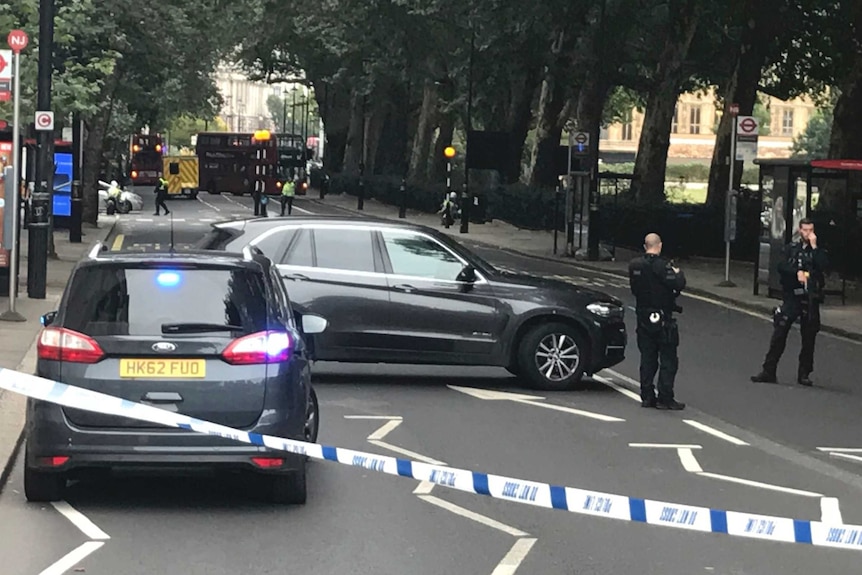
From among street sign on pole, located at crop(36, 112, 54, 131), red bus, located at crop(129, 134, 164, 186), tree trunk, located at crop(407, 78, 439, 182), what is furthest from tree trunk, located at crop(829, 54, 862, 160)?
red bus, located at crop(129, 134, 164, 186)

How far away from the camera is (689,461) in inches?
453

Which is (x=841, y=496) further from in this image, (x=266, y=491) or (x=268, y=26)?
(x=268, y=26)

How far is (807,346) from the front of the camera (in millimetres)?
16828

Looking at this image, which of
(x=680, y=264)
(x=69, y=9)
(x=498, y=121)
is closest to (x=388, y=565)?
(x=69, y=9)

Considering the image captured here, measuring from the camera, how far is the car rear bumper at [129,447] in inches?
344

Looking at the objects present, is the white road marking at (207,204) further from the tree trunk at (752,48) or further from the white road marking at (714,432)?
the white road marking at (714,432)

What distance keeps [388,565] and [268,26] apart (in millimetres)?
64549

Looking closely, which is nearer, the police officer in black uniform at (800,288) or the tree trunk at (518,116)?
the police officer in black uniform at (800,288)

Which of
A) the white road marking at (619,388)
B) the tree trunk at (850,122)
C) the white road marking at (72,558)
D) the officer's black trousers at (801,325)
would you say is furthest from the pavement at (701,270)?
the white road marking at (72,558)

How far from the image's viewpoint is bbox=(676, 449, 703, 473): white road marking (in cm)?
1114

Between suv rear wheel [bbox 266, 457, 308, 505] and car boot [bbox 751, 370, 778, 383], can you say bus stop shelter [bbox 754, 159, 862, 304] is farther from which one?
suv rear wheel [bbox 266, 457, 308, 505]

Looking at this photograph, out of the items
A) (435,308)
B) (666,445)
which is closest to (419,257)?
(435,308)

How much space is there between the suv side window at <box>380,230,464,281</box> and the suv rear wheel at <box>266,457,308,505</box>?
5.95 m

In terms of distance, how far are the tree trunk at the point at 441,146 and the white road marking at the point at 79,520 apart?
62926 millimetres
